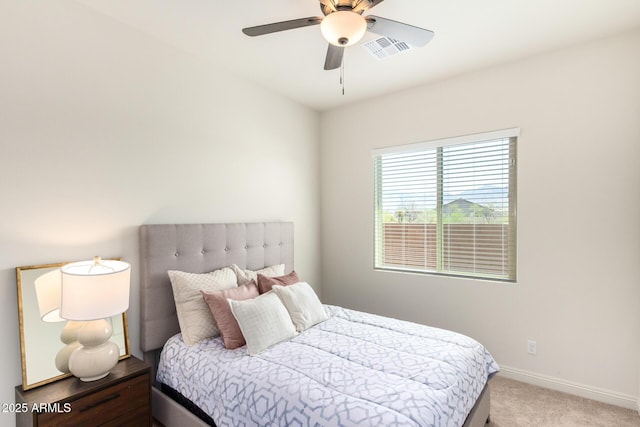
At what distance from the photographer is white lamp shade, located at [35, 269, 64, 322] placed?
180cm

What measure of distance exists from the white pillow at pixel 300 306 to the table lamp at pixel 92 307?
106 centimetres

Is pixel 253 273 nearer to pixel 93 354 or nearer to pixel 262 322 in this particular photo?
pixel 262 322

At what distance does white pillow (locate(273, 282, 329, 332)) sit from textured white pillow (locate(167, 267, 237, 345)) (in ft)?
1.67

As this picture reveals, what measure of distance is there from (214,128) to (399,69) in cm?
173

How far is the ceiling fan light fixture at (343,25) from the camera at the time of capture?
154 cm

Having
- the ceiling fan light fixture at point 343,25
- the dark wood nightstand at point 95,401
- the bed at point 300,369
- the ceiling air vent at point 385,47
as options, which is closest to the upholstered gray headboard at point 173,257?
the bed at point 300,369

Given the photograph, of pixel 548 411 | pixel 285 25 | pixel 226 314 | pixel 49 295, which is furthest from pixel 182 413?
pixel 548 411

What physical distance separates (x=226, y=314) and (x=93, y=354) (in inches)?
28.9

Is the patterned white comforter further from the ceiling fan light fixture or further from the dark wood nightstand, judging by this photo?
the ceiling fan light fixture

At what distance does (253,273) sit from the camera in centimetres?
280

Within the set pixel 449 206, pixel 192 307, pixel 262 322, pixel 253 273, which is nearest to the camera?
pixel 262 322

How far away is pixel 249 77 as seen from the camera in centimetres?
306

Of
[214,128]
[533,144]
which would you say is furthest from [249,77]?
[533,144]

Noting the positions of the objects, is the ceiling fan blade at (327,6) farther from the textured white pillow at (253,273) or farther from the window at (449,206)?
the textured white pillow at (253,273)
